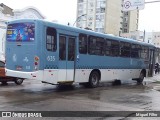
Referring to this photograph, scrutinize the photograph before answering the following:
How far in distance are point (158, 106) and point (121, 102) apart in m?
1.47

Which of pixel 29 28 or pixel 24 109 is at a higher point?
pixel 29 28

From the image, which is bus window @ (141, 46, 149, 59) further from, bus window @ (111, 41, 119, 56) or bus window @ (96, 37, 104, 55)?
bus window @ (96, 37, 104, 55)

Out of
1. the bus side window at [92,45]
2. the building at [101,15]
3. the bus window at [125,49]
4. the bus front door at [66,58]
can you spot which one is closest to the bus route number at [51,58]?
the bus front door at [66,58]

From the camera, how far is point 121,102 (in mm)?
12820

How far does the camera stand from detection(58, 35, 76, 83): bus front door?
15397 millimetres

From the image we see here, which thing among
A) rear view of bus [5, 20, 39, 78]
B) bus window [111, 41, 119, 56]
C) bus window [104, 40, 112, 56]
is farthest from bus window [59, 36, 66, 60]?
bus window [111, 41, 119, 56]

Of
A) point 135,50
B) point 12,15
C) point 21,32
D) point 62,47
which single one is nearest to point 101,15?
point 12,15

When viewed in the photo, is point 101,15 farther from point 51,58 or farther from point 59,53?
point 51,58

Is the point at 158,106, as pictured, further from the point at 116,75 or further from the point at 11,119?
the point at 116,75

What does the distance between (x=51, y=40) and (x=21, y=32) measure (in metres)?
1.43

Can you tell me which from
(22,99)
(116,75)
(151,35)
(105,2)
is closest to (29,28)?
(22,99)

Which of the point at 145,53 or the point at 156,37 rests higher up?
the point at 156,37

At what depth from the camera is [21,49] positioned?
14.7m

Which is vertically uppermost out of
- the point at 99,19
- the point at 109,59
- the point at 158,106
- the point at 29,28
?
the point at 99,19
